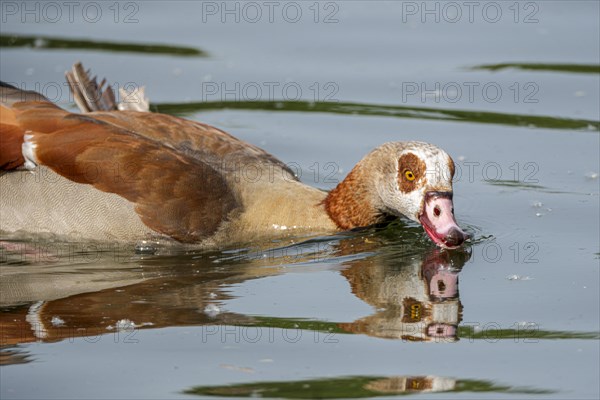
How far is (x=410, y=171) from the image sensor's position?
10.2m

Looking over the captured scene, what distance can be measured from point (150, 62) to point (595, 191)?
567 centimetres

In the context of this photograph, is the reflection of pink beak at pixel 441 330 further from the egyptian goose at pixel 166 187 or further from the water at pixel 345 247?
the egyptian goose at pixel 166 187

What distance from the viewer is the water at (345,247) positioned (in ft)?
24.8

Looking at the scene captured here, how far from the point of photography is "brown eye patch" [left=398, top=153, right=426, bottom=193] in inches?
397

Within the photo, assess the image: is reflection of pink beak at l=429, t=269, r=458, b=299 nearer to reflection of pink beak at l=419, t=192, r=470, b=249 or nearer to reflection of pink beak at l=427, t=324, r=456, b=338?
reflection of pink beak at l=419, t=192, r=470, b=249

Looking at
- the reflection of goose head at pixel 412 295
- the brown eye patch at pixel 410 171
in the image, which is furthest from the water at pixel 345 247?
the brown eye patch at pixel 410 171

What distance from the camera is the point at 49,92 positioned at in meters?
13.7

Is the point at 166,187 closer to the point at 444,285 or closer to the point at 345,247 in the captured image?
the point at 345,247

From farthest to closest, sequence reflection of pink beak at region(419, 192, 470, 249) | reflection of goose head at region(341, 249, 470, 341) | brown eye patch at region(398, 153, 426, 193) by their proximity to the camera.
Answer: brown eye patch at region(398, 153, 426, 193) < reflection of pink beak at region(419, 192, 470, 249) < reflection of goose head at region(341, 249, 470, 341)

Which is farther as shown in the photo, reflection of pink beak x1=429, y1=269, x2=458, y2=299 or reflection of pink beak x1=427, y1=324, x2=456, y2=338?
reflection of pink beak x1=429, y1=269, x2=458, y2=299

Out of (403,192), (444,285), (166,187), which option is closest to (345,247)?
(403,192)

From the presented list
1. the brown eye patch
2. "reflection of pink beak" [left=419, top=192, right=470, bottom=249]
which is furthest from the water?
the brown eye patch

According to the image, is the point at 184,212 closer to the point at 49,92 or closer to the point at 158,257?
the point at 158,257

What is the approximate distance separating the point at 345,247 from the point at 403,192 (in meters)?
0.64
